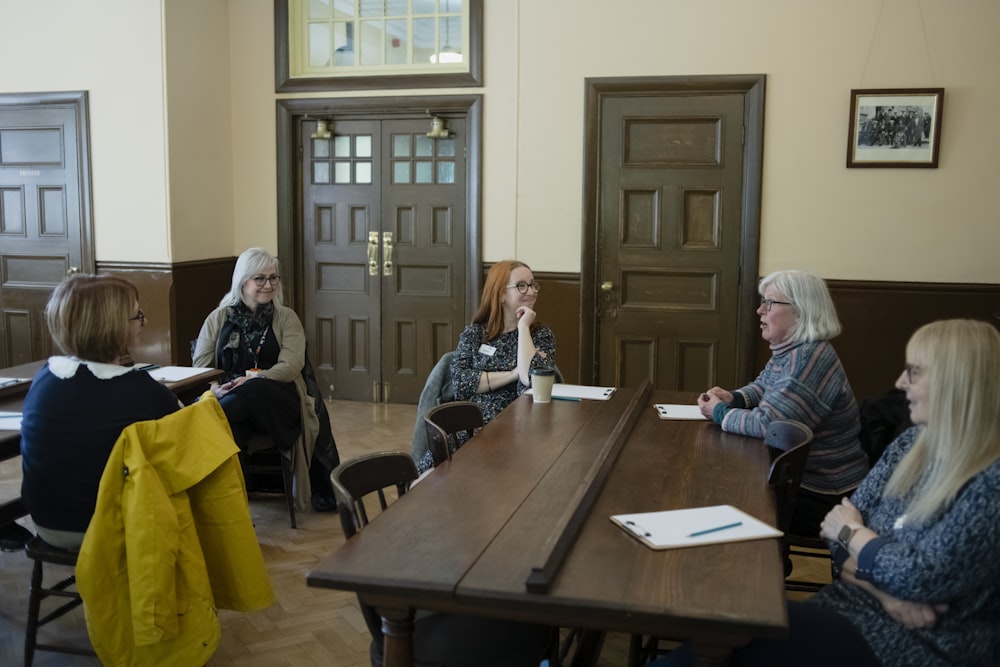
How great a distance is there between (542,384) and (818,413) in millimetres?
975

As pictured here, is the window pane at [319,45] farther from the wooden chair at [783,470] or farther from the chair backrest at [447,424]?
the wooden chair at [783,470]

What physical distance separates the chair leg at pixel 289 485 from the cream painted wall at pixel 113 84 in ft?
9.12

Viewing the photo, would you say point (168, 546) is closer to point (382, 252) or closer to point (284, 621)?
point (284, 621)

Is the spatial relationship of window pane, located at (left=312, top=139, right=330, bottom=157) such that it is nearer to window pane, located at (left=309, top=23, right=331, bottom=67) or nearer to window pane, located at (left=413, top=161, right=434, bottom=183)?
window pane, located at (left=309, top=23, right=331, bottom=67)

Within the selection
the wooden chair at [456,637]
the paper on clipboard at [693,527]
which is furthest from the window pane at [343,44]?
the paper on clipboard at [693,527]

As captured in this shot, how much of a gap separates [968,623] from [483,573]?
101 centimetres

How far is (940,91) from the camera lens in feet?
18.8

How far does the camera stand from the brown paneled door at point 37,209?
680 cm

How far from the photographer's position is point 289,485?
445cm

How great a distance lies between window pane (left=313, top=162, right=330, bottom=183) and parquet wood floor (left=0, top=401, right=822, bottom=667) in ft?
10.4

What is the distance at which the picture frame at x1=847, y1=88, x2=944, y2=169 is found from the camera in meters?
5.78

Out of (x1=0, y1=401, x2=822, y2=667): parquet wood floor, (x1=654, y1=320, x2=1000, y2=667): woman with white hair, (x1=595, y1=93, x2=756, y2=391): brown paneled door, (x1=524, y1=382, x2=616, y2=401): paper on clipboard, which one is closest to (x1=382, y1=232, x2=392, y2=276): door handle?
(x1=595, y1=93, x2=756, y2=391): brown paneled door

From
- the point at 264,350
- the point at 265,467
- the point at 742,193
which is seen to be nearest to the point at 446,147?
the point at 742,193

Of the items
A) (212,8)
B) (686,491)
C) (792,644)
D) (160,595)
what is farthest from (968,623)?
(212,8)
